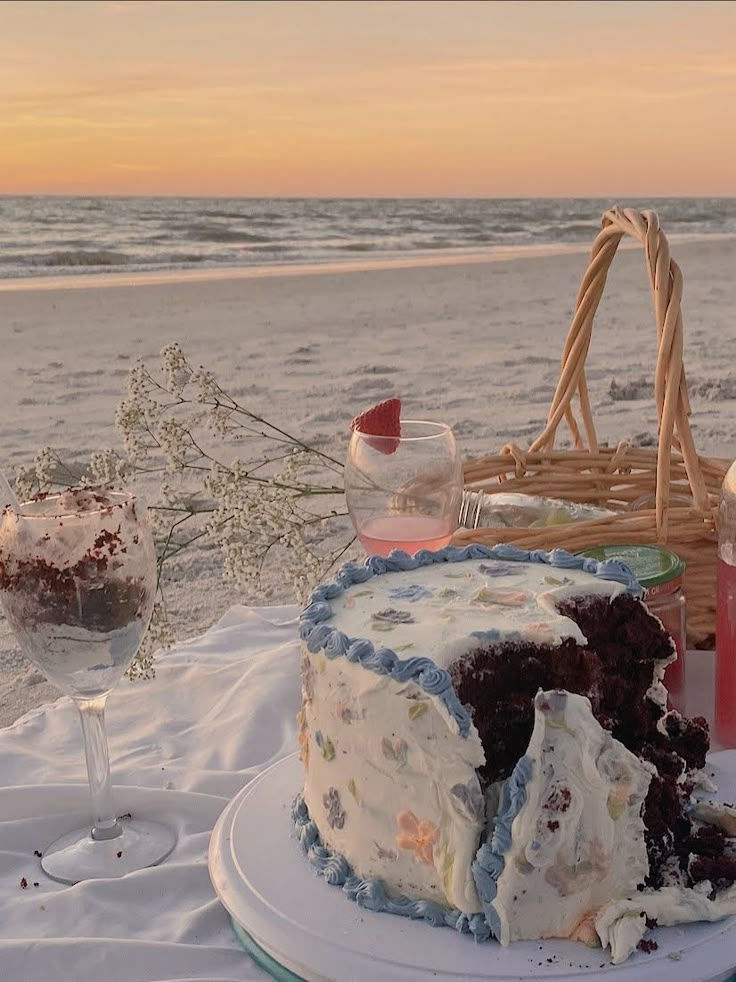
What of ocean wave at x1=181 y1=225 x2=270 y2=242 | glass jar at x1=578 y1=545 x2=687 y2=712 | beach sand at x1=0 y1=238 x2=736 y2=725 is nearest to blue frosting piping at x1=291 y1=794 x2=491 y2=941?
glass jar at x1=578 y1=545 x2=687 y2=712

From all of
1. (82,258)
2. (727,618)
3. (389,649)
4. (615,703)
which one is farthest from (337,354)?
(389,649)

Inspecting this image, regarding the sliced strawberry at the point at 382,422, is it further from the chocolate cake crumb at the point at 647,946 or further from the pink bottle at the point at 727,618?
the chocolate cake crumb at the point at 647,946

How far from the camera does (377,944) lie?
4.83 ft

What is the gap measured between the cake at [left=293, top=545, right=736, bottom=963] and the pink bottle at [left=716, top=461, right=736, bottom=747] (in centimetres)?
26

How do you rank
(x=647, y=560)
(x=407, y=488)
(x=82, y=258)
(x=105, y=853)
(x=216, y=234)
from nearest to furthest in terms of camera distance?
1. (x=105, y=853)
2. (x=647, y=560)
3. (x=407, y=488)
4. (x=82, y=258)
5. (x=216, y=234)

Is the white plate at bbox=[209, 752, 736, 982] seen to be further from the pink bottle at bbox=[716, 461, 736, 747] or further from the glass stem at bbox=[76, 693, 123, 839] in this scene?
the pink bottle at bbox=[716, 461, 736, 747]

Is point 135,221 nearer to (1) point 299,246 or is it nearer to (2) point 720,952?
(1) point 299,246

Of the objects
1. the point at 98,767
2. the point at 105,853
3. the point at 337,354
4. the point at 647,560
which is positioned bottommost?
the point at 337,354

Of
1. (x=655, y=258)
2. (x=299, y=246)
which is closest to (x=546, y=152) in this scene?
(x=299, y=246)

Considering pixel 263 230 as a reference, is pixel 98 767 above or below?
below

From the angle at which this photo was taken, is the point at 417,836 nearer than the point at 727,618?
Yes

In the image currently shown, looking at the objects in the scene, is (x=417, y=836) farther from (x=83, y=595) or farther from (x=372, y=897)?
(x=83, y=595)

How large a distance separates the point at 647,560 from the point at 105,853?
1137 millimetres

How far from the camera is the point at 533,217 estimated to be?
27.8 meters
